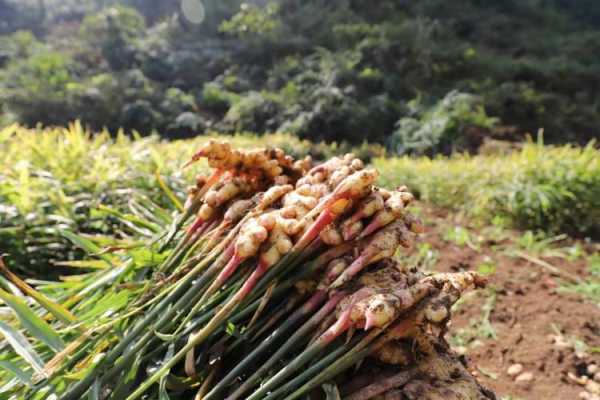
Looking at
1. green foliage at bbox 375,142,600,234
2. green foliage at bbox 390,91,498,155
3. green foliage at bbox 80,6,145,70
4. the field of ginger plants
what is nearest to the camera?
the field of ginger plants

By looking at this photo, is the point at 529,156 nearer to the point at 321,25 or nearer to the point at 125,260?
the point at 125,260

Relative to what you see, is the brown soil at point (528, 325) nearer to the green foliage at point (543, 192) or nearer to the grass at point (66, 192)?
the green foliage at point (543, 192)

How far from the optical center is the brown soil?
4.67ft

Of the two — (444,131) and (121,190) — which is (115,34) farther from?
(121,190)

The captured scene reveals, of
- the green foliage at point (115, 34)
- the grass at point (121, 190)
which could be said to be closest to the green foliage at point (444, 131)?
the grass at point (121, 190)

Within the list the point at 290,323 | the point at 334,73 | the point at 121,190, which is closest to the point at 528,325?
the point at 290,323

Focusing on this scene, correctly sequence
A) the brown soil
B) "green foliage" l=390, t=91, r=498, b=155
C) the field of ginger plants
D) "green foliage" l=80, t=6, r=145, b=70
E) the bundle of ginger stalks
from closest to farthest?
the bundle of ginger stalks, the field of ginger plants, the brown soil, "green foliage" l=390, t=91, r=498, b=155, "green foliage" l=80, t=6, r=145, b=70

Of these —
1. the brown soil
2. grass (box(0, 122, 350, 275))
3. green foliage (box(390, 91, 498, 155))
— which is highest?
grass (box(0, 122, 350, 275))

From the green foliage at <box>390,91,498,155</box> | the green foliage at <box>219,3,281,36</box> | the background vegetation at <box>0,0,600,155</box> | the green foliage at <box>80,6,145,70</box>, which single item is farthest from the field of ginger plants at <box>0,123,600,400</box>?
the green foliage at <box>80,6,145,70</box>

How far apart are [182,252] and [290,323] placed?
318 mm

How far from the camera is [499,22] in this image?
1313cm

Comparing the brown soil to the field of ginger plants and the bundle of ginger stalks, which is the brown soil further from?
the bundle of ginger stalks

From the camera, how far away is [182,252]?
0.87 meters

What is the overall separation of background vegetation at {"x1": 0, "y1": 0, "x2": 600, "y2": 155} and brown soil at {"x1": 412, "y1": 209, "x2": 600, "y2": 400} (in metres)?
5.54
